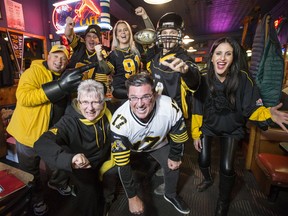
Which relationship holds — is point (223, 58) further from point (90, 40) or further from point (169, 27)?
point (90, 40)

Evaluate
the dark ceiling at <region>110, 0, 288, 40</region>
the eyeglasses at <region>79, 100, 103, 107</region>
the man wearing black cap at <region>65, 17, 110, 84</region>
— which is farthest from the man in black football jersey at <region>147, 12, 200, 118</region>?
the dark ceiling at <region>110, 0, 288, 40</region>

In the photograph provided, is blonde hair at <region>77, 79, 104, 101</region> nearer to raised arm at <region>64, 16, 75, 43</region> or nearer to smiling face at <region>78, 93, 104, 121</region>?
smiling face at <region>78, 93, 104, 121</region>

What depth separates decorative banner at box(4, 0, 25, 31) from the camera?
4.11 m

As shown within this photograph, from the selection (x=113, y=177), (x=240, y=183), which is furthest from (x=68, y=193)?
(x=240, y=183)

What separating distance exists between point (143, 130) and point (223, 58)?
3.31 feet

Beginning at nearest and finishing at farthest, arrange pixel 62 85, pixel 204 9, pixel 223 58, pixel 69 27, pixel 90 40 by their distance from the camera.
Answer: pixel 62 85 → pixel 223 58 → pixel 69 27 → pixel 90 40 → pixel 204 9

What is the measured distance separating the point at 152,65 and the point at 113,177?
51.0 inches

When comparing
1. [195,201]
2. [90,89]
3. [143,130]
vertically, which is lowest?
[195,201]

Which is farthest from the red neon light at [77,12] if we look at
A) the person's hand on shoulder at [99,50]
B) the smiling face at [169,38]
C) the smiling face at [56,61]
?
the smiling face at [169,38]

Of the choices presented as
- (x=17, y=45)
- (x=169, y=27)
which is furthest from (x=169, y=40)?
(x=17, y=45)

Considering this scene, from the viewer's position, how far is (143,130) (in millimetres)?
1615

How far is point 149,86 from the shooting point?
146 cm

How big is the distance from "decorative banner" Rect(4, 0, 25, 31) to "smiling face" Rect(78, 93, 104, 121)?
4135mm

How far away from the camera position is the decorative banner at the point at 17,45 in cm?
426
